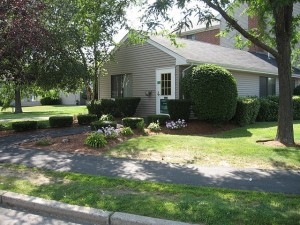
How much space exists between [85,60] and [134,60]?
262 centimetres

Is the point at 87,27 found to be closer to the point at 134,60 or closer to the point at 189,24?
the point at 189,24

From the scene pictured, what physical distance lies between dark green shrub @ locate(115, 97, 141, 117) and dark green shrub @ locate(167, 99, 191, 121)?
3579mm

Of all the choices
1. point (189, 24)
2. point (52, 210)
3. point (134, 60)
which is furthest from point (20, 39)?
point (134, 60)

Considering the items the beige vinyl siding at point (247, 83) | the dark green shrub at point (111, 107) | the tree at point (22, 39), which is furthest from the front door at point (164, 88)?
the tree at point (22, 39)

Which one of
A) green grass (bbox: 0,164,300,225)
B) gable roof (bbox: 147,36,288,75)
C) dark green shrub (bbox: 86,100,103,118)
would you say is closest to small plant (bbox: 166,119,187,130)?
gable roof (bbox: 147,36,288,75)

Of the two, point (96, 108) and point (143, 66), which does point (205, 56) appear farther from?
point (96, 108)

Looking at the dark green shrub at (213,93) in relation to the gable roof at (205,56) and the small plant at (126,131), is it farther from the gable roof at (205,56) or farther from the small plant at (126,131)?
the small plant at (126,131)

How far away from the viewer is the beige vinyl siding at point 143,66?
18.1 meters

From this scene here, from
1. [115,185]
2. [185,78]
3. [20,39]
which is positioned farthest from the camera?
[185,78]

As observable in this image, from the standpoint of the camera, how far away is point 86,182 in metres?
6.96

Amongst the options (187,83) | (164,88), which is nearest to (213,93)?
(187,83)

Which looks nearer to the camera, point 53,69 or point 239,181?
point 239,181

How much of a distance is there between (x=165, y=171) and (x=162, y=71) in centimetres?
1039

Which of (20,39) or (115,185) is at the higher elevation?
(20,39)
